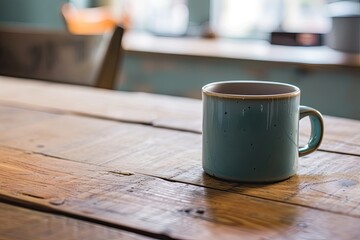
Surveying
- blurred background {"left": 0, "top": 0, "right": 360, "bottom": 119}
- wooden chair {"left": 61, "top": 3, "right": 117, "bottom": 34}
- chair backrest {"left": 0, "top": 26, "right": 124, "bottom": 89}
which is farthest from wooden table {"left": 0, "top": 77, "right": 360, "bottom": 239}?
wooden chair {"left": 61, "top": 3, "right": 117, "bottom": 34}

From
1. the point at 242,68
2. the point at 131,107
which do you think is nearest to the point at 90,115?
the point at 131,107

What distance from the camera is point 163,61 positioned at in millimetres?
2199

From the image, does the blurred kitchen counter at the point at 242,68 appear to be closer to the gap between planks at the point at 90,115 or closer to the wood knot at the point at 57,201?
the gap between planks at the point at 90,115

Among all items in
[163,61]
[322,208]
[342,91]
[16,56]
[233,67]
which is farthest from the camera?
[163,61]

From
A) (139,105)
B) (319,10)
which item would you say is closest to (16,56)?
(139,105)

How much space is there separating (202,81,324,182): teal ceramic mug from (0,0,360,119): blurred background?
3.34ft

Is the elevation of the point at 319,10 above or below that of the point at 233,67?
above

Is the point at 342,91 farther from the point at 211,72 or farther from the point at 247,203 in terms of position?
the point at 247,203

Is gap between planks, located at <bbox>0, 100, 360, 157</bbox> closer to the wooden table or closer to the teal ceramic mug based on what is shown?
the wooden table

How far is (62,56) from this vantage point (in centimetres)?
151

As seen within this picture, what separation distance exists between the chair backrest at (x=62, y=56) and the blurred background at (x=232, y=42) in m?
0.19

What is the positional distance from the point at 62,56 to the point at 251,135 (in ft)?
3.11

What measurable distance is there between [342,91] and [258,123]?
1301 mm

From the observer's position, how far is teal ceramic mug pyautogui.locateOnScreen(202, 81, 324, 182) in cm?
65
